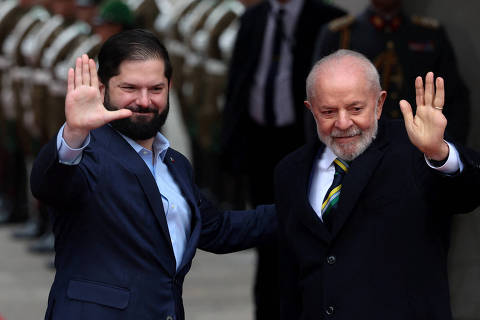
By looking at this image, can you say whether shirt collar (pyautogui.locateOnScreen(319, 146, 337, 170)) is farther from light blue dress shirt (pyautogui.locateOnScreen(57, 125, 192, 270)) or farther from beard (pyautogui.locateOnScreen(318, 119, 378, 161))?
light blue dress shirt (pyautogui.locateOnScreen(57, 125, 192, 270))

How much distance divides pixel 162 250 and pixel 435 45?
2320mm

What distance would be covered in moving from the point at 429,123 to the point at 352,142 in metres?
0.33

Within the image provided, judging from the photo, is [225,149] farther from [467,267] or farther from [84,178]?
[84,178]

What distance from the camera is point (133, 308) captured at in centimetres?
393

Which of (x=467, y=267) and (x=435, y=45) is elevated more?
(x=435, y=45)

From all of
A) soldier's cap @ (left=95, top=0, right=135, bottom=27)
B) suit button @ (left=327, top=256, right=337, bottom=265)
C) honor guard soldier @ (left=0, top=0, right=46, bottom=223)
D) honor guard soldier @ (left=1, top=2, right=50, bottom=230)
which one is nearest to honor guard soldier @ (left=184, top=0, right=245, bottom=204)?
soldier's cap @ (left=95, top=0, right=135, bottom=27)

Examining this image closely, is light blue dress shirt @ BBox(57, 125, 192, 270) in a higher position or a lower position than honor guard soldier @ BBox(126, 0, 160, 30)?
lower

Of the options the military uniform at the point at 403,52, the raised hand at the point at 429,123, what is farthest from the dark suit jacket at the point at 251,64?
the raised hand at the point at 429,123

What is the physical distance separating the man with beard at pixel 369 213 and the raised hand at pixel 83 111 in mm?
723

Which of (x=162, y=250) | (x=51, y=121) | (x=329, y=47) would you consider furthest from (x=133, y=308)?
(x=51, y=121)

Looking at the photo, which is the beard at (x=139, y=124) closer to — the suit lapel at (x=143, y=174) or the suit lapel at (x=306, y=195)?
the suit lapel at (x=143, y=174)

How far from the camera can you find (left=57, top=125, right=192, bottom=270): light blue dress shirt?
407 centimetres

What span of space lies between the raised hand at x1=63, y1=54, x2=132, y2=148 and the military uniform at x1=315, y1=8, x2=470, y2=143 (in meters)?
2.18

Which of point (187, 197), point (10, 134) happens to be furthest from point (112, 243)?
point (10, 134)
